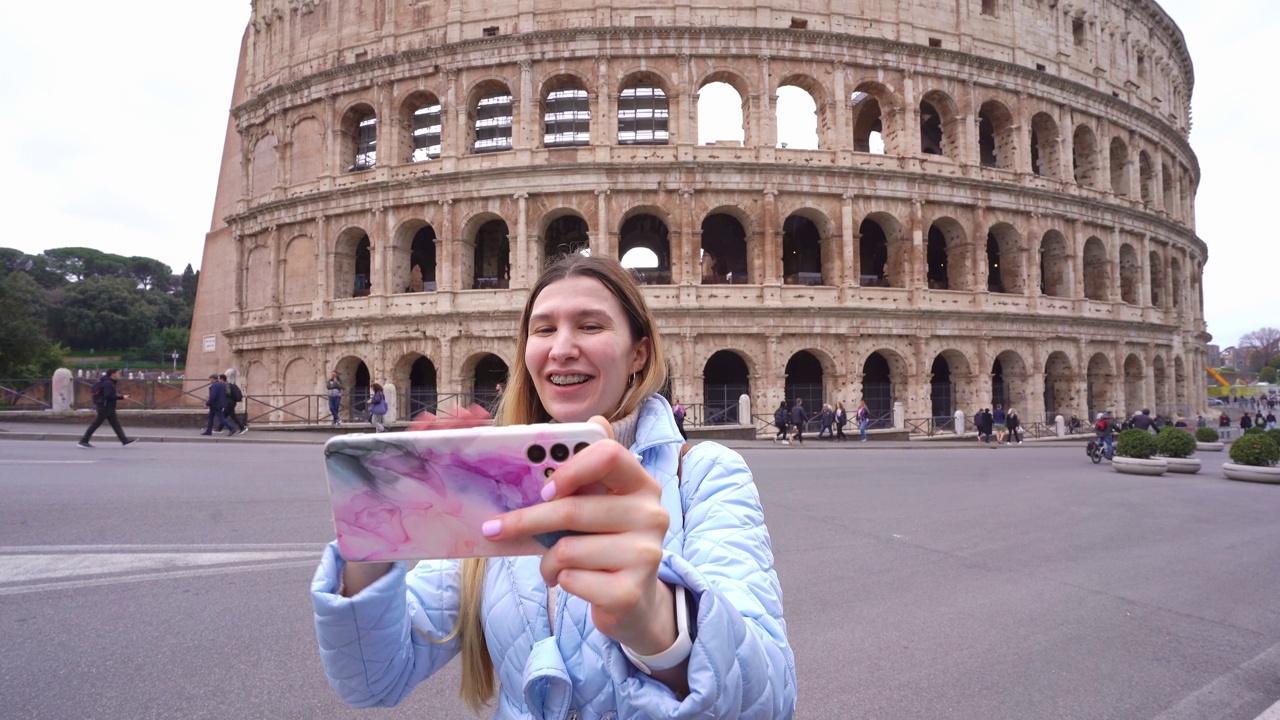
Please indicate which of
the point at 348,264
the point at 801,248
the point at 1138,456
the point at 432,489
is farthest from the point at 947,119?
the point at 432,489

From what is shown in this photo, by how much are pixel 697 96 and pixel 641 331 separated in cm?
2255

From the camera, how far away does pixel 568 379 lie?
1.45m

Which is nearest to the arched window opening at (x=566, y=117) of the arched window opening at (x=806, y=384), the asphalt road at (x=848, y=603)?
the arched window opening at (x=806, y=384)

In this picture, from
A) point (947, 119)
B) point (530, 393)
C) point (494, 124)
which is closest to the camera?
point (530, 393)

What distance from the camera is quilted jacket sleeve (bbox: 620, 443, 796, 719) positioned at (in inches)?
39.2

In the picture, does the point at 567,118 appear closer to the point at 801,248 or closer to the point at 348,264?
the point at 348,264

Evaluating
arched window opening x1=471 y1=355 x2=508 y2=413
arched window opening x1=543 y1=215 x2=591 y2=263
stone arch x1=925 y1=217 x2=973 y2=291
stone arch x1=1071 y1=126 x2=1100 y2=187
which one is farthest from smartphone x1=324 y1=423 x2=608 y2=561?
stone arch x1=1071 y1=126 x2=1100 y2=187

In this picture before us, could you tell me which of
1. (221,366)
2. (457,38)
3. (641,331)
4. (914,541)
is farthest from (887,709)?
(221,366)

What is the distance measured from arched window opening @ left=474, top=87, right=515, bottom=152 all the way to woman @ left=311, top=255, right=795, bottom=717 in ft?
91.4

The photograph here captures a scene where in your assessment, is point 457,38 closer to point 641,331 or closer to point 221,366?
point 221,366

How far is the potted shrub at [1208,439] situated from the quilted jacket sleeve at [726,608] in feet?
74.8

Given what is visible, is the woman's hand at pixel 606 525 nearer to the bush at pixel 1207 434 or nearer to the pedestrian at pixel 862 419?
the pedestrian at pixel 862 419

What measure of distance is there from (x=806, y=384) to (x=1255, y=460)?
513 inches

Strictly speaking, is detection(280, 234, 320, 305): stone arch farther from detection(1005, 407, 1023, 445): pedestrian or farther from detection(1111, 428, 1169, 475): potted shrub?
detection(1005, 407, 1023, 445): pedestrian
